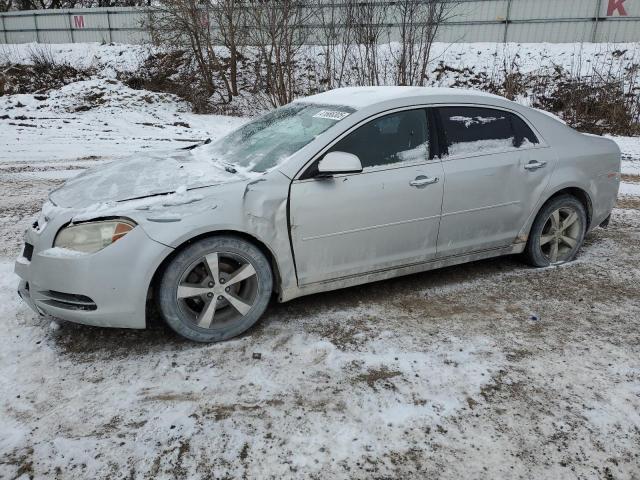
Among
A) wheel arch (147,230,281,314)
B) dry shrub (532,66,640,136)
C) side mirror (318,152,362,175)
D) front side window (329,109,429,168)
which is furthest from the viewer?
dry shrub (532,66,640,136)

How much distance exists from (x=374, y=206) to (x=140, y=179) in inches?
64.4

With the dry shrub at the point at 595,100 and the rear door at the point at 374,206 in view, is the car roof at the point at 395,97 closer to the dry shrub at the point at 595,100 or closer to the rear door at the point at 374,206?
the rear door at the point at 374,206

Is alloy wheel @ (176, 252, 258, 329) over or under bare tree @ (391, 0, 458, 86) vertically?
under

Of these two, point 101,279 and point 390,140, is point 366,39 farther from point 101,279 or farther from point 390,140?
point 101,279

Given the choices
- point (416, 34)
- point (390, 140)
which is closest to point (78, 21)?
point (416, 34)

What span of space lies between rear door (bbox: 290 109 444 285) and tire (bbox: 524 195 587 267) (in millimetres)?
1147

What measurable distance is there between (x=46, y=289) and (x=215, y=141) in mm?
2002

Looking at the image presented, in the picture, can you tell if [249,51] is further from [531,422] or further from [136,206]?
[531,422]

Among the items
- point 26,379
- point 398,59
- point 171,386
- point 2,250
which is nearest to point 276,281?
point 171,386

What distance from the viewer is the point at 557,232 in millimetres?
4523

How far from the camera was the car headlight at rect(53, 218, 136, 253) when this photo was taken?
9.69 feet

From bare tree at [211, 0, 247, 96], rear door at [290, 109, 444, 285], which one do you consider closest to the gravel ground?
rear door at [290, 109, 444, 285]

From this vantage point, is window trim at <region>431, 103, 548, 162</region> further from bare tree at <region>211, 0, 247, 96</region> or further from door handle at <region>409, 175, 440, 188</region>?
bare tree at <region>211, 0, 247, 96</region>

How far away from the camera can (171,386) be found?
286 centimetres
